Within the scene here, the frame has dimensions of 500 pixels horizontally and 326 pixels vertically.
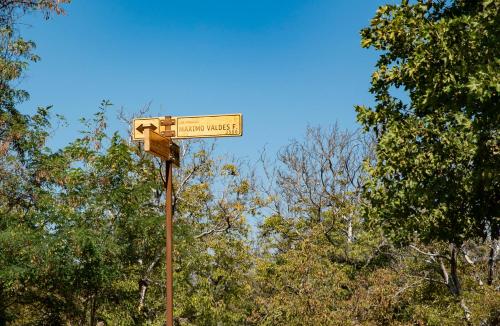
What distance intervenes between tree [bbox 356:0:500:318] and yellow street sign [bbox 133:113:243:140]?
3850 mm

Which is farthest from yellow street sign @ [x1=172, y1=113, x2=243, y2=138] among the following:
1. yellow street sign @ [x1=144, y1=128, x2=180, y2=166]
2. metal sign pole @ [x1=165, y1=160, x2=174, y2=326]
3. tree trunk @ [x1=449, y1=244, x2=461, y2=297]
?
tree trunk @ [x1=449, y1=244, x2=461, y2=297]

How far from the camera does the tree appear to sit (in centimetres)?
876

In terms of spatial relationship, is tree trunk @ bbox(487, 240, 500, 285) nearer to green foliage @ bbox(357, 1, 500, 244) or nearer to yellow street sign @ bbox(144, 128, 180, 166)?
green foliage @ bbox(357, 1, 500, 244)

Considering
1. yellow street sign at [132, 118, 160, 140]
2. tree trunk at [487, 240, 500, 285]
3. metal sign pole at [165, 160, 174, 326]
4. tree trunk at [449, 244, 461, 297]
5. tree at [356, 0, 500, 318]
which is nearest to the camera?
metal sign pole at [165, 160, 174, 326]

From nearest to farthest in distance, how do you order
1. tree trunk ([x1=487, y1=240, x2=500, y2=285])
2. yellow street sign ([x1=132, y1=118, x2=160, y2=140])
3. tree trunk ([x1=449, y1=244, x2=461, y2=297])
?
yellow street sign ([x1=132, y1=118, x2=160, y2=140])
tree trunk ([x1=449, y1=244, x2=461, y2=297])
tree trunk ([x1=487, y1=240, x2=500, y2=285])

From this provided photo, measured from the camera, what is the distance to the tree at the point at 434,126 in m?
8.76

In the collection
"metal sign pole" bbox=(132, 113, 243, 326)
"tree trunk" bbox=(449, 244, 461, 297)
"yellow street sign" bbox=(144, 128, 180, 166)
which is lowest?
"tree trunk" bbox=(449, 244, 461, 297)

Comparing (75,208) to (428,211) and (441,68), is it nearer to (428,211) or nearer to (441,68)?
(428,211)

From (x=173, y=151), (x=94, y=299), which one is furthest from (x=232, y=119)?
(x=94, y=299)

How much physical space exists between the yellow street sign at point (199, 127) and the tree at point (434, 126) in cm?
385

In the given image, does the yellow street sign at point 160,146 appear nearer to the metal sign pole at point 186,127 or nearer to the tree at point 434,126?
the metal sign pole at point 186,127

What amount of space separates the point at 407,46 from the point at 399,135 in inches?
64.9

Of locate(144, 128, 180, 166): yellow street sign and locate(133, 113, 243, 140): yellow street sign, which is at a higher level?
locate(133, 113, 243, 140): yellow street sign

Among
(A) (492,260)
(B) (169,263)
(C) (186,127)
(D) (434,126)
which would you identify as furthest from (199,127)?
(A) (492,260)
